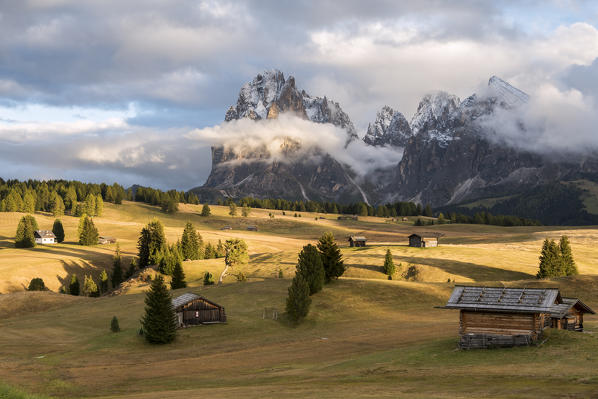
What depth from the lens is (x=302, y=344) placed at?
50.4 m

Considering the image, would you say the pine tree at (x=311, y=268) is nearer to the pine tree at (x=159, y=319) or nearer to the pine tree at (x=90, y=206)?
the pine tree at (x=159, y=319)

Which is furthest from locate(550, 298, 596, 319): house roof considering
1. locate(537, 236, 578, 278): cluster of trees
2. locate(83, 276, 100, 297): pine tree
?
locate(83, 276, 100, 297): pine tree

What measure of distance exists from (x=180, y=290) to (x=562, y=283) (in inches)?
2255

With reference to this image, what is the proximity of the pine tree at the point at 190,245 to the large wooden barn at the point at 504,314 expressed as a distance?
276 ft

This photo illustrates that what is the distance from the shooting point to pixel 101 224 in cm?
17662

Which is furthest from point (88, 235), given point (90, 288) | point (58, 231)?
point (90, 288)

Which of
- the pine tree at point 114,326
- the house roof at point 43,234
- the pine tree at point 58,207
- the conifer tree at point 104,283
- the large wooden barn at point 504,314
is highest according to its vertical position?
the pine tree at point 58,207

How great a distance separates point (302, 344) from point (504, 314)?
19303 mm

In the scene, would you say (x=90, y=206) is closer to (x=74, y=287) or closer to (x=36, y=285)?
(x=74, y=287)

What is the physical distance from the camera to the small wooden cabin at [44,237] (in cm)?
14425

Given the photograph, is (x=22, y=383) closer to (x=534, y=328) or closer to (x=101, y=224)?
(x=534, y=328)

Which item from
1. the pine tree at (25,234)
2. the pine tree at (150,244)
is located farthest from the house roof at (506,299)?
the pine tree at (25,234)

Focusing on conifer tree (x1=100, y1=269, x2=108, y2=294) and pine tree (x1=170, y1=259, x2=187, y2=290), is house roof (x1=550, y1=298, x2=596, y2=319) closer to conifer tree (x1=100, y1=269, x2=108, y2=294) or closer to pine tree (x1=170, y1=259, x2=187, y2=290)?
pine tree (x1=170, y1=259, x2=187, y2=290)

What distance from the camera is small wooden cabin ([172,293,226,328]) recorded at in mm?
62688
